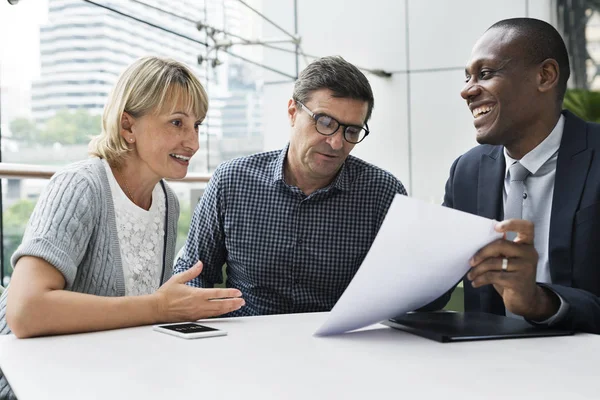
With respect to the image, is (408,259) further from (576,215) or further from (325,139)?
(325,139)

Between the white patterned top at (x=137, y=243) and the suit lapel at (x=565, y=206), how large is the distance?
0.98 meters

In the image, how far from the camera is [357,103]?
2018 mm

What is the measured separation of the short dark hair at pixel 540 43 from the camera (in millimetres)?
1828

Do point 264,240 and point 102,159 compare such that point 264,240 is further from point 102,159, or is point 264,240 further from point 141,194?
point 102,159

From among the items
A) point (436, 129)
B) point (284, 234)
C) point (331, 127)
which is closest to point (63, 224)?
point (284, 234)

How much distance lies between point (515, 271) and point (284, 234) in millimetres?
871

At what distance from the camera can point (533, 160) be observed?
1.79 meters

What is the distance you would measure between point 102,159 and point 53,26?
253 cm

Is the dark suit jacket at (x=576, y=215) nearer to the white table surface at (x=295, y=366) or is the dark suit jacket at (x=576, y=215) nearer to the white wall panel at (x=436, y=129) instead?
the white table surface at (x=295, y=366)

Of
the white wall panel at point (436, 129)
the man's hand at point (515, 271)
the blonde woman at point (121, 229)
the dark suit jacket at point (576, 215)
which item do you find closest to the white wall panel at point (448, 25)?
the white wall panel at point (436, 129)

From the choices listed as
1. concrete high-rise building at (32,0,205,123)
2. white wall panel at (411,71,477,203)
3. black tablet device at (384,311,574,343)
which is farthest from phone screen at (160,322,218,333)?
white wall panel at (411,71,477,203)

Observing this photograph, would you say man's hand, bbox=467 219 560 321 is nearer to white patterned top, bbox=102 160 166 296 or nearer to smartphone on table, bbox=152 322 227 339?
smartphone on table, bbox=152 322 227 339

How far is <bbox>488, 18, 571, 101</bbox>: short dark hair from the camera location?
183 cm

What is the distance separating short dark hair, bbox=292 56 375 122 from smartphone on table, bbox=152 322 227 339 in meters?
0.87
